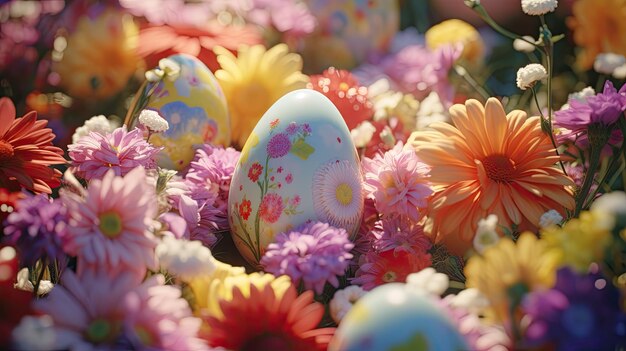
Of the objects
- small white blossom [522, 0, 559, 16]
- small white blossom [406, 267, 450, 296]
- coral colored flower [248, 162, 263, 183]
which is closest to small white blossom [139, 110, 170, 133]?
coral colored flower [248, 162, 263, 183]

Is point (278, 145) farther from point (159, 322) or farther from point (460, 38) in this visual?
point (460, 38)

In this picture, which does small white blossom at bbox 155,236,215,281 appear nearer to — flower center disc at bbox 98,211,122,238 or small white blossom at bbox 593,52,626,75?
flower center disc at bbox 98,211,122,238

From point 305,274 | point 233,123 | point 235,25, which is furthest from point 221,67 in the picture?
point 305,274

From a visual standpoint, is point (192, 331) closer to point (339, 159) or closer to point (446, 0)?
point (339, 159)

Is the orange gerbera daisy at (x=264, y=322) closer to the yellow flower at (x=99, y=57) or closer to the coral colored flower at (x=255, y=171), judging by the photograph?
the coral colored flower at (x=255, y=171)

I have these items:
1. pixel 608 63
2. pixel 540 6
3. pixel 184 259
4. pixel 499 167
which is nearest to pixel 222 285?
pixel 184 259

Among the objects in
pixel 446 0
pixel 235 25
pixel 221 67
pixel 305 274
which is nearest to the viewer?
pixel 305 274
